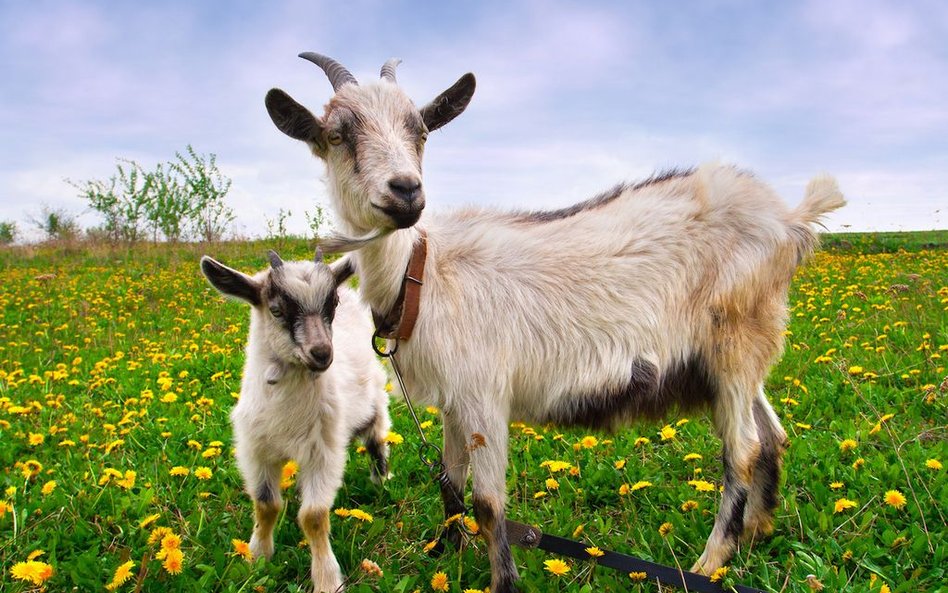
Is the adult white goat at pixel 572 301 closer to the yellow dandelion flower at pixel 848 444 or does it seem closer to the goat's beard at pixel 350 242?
the goat's beard at pixel 350 242

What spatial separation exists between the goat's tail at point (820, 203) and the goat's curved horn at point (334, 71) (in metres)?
2.26

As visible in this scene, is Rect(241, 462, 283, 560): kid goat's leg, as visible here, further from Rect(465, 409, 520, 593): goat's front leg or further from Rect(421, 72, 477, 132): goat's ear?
Rect(421, 72, 477, 132): goat's ear

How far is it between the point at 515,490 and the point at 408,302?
57.8 inches

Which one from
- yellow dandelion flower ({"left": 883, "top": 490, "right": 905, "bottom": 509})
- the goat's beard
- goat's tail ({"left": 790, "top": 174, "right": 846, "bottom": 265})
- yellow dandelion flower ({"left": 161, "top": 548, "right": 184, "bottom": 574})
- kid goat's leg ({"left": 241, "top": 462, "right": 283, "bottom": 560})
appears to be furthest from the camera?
goat's tail ({"left": 790, "top": 174, "right": 846, "bottom": 265})

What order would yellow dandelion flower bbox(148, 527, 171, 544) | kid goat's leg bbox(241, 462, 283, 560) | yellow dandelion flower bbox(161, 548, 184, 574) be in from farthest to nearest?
kid goat's leg bbox(241, 462, 283, 560) → yellow dandelion flower bbox(148, 527, 171, 544) → yellow dandelion flower bbox(161, 548, 184, 574)

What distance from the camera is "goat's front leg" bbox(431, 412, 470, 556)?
10.4 ft

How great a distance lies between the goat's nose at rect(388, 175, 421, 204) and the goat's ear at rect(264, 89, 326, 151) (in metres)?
0.55

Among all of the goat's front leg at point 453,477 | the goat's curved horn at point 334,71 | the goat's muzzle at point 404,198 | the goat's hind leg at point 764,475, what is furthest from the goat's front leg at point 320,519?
the goat's hind leg at point 764,475

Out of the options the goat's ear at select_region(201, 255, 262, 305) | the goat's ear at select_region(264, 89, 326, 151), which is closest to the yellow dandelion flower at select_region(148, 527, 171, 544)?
the goat's ear at select_region(201, 255, 262, 305)

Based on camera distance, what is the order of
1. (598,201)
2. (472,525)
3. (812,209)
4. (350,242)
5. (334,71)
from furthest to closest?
(598,201), (812,209), (334,71), (472,525), (350,242)

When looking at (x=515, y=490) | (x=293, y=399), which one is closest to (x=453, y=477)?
(x=515, y=490)

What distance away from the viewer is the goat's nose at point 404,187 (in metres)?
2.58

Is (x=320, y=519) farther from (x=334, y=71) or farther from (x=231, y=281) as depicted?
(x=334, y=71)

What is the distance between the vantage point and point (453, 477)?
325 cm
